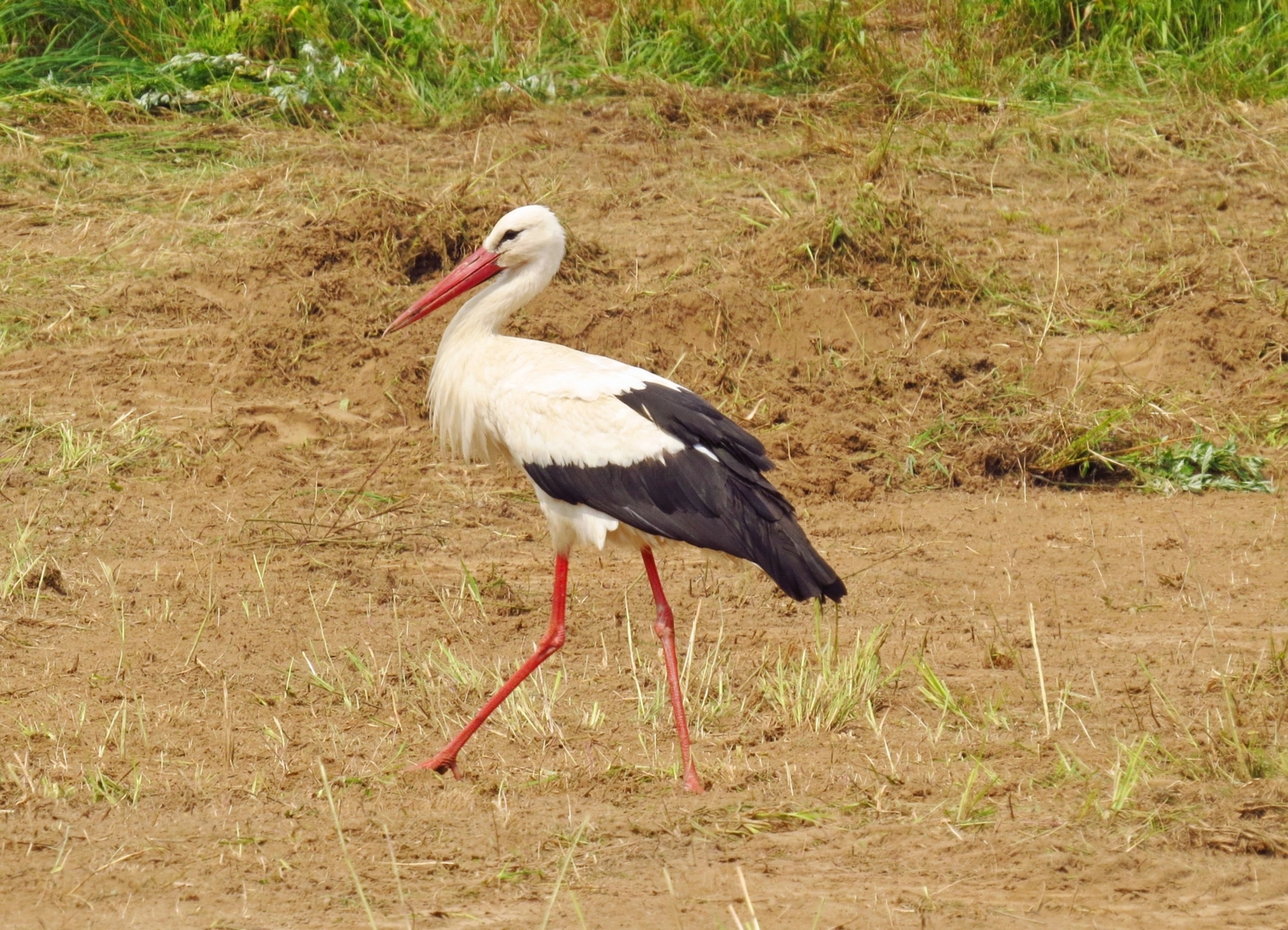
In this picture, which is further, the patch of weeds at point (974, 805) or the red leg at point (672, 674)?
the red leg at point (672, 674)

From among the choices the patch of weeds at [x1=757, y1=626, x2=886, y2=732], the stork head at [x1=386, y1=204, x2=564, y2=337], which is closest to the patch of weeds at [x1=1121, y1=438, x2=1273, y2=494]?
the patch of weeds at [x1=757, y1=626, x2=886, y2=732]

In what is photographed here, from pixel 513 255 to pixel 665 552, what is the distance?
1642 millimetres

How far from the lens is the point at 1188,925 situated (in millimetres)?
3553

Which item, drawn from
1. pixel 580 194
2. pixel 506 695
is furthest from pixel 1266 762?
pixel 580 194

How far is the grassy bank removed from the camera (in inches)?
417

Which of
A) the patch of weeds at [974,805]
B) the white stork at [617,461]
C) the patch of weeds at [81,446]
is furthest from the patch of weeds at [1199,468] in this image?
the patch of weeds at [81,446]

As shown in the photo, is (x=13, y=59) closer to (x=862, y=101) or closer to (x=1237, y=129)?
(x=862, y=101)

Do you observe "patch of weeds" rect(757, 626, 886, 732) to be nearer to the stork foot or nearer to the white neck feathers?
the stork foot

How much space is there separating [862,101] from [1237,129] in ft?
7.70

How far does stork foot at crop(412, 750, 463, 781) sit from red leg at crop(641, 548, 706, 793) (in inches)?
25.2

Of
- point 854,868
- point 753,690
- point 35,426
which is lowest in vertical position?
point 35,426

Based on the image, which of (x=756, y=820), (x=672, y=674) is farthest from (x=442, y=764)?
(x=756, y=820)

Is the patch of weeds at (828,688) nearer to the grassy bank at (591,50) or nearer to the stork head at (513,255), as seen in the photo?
the stork head at (513,255)

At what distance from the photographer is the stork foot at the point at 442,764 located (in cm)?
469
